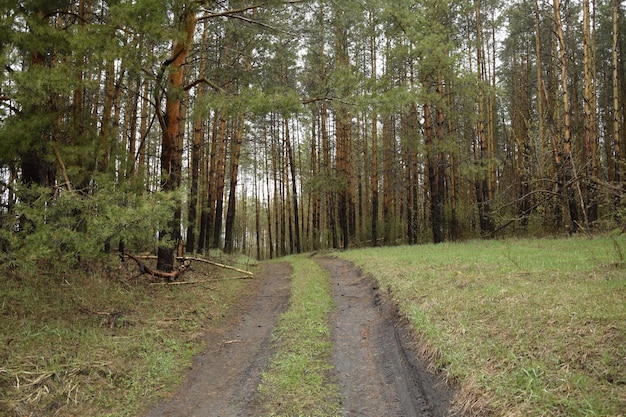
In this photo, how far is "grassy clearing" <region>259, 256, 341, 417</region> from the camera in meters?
4.08

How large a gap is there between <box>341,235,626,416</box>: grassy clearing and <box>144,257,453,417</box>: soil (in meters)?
0.31

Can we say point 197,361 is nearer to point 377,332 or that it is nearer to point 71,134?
point 377,332

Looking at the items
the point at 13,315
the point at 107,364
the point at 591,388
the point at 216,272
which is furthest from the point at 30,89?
the point at 216,272

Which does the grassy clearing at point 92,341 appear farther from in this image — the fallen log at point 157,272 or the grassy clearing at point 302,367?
the grassy clearing at point 302,367

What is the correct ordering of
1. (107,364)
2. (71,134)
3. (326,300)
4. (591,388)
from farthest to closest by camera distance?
(326,300) < (71,134) < (107,364) < (591,388)

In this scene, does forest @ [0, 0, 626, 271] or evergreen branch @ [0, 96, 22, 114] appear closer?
evergreen branch @ [0, 96, 22, 114]

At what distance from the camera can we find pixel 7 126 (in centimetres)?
540

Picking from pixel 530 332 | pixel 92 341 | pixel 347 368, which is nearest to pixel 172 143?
pixel 92 341

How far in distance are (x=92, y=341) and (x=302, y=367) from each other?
9.90 ft

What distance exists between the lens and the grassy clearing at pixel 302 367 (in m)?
4.08

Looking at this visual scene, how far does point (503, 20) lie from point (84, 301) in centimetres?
2064

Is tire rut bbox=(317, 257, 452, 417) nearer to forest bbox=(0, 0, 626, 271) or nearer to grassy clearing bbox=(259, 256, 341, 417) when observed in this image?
grassy clearing bbox=(259, 256, 341, 417)

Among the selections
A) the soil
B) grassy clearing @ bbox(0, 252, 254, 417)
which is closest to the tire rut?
the soil

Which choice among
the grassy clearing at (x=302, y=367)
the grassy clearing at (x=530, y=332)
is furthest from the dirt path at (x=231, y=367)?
the grassy clearing at (x=530, y=332)
